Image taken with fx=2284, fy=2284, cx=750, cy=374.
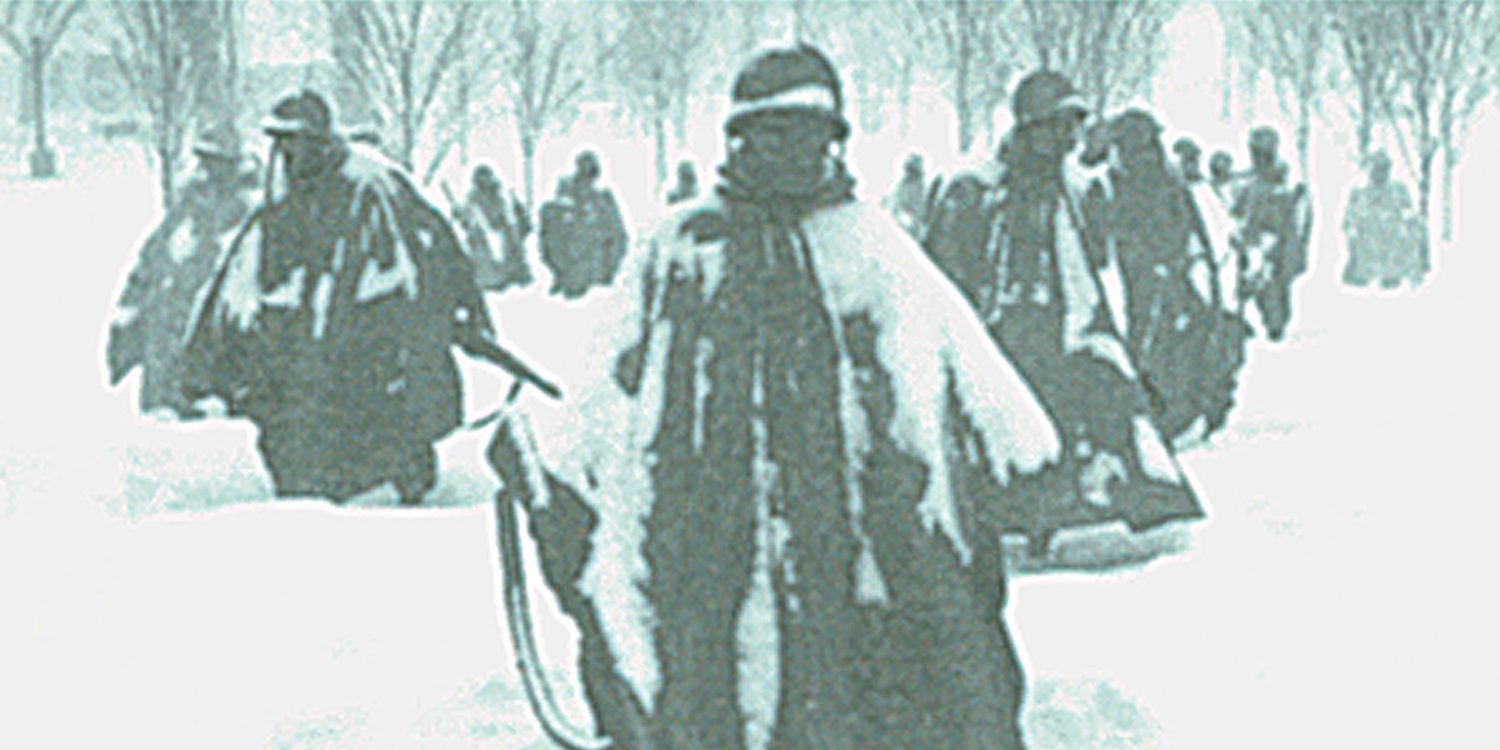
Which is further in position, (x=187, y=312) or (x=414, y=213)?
(x=187, y=312)

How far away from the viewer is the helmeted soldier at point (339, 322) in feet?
30.5

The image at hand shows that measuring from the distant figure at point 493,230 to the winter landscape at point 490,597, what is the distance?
30.2 ft

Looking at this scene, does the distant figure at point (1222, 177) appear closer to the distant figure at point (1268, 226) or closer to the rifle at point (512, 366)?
the distant figure at point (1268, 226)

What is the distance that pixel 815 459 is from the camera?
4070mm

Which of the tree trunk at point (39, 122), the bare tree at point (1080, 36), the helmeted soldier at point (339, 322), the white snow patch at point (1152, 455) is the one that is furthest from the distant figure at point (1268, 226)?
the tree trunk at point (39, 122)

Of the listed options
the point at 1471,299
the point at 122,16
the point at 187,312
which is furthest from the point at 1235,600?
the point at 122,16

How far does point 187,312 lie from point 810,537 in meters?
10.0

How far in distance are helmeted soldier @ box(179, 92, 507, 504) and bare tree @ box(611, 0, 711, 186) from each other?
2481 cm

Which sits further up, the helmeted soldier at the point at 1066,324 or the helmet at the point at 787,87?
the helmet at the point at 787,87

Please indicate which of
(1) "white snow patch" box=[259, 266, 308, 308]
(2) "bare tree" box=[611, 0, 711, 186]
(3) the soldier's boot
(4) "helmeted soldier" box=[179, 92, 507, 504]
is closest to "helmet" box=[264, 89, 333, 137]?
(4) "helmeted soldier" box=[179, 92, 507, 504]

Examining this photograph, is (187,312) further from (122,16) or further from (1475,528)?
(122,16)

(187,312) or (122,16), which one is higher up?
(122,16)

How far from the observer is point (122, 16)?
75.9ft

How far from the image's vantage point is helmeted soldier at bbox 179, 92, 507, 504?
930 cm
